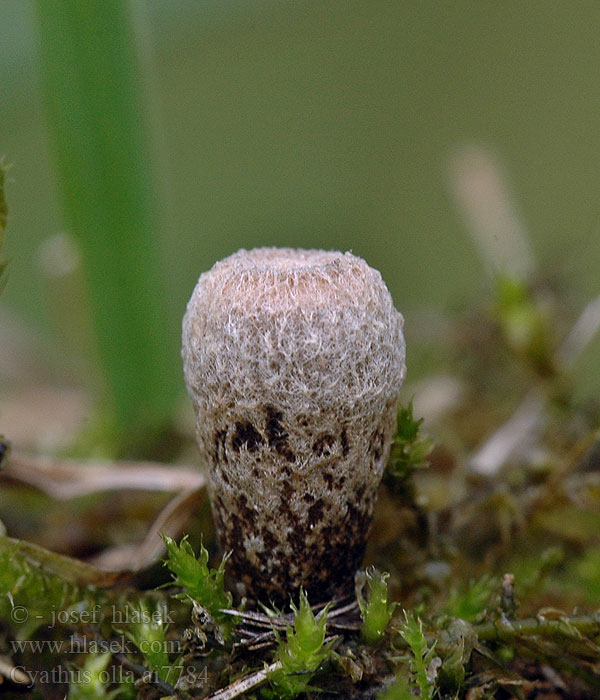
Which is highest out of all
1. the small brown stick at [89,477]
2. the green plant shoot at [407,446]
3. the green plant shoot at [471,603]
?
the green plant shoot at [407,446]

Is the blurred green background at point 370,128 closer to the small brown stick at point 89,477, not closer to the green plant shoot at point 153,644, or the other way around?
the small brown stick at point 89,477

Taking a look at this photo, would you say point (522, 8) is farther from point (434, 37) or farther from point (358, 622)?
point (358, 622)

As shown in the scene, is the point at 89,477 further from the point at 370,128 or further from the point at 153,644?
the point at 370,128

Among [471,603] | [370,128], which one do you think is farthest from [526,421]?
[370,128]

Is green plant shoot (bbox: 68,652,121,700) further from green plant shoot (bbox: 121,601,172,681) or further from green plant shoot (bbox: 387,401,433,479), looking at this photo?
green plant shoot (bbox: 387,401,433,479)

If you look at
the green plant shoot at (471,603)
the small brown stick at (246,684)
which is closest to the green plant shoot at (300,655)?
the small brown stick at (246,684)
